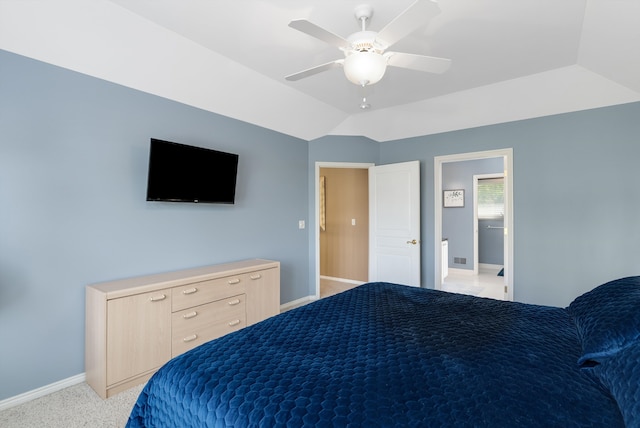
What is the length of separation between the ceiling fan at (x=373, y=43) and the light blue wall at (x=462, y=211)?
4.71 metres

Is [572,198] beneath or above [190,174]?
beneath

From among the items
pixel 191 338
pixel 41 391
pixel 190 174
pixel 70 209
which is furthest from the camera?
pixel 190 174

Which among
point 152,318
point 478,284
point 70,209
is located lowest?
point 478,284

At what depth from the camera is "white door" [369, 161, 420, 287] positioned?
4359mm

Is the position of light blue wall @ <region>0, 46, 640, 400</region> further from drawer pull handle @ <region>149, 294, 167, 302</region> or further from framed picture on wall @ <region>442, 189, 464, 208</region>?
framed picture on wall @ <region>442, 189, 464, 208</region>

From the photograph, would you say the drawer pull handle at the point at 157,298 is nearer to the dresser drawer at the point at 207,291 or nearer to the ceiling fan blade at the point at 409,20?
the dresser drawer at the point at 207,291

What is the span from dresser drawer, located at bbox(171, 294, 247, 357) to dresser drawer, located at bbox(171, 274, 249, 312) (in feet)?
0.15

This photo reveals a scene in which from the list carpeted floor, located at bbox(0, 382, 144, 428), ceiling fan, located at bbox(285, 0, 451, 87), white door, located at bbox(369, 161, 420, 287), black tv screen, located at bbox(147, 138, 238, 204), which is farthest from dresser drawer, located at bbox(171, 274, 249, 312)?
white door, located at bbox(369, 161, 420, 287)

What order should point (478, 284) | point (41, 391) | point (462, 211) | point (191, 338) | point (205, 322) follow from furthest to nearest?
1. point (462, 211)
2. point (478, 284)
3. point (205, 322)
4. point (191, 338)
5. point (41, 391)

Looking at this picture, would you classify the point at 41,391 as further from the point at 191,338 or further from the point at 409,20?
the point at 409,20

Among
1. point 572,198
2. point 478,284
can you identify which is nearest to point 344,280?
point 478,284

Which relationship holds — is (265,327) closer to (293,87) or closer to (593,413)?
(593,413)

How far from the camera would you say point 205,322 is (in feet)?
9.09

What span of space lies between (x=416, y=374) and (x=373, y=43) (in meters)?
1.79
